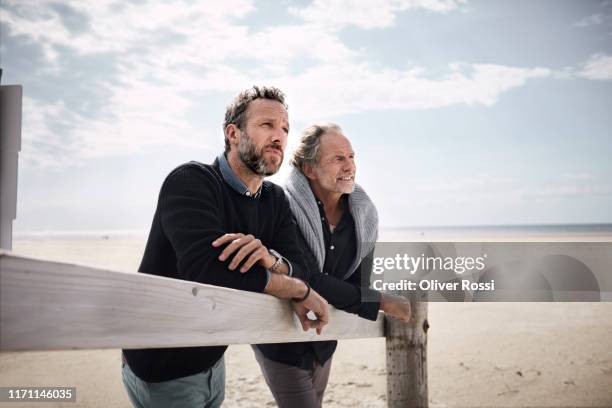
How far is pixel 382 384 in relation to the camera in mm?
4895

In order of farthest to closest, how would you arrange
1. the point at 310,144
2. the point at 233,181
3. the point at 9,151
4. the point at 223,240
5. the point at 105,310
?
1. the point at 310,144
2. the point at 233,181
3. the point at 223,240
4. the point at 9,151
5. the point at 105,310

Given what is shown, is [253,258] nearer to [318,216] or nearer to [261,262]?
[261,262]

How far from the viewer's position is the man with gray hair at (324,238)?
7.95 ft

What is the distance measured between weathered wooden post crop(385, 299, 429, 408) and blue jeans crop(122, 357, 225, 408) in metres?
1.14

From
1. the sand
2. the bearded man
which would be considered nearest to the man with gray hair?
the bearded man

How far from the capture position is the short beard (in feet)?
6.51

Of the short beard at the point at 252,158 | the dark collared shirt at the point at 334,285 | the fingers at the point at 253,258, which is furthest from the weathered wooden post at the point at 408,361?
the fingers at the point at 253,258

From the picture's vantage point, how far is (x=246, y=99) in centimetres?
207

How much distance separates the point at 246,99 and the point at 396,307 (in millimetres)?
1368

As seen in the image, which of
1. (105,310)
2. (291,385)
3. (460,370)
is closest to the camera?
(105,310)

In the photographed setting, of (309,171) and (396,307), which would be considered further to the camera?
(309,171)

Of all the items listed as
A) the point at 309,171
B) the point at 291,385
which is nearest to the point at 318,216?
the point at 309,171

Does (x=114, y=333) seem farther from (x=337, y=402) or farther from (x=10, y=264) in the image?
(x=337, y=402)

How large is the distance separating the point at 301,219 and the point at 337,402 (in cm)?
269
